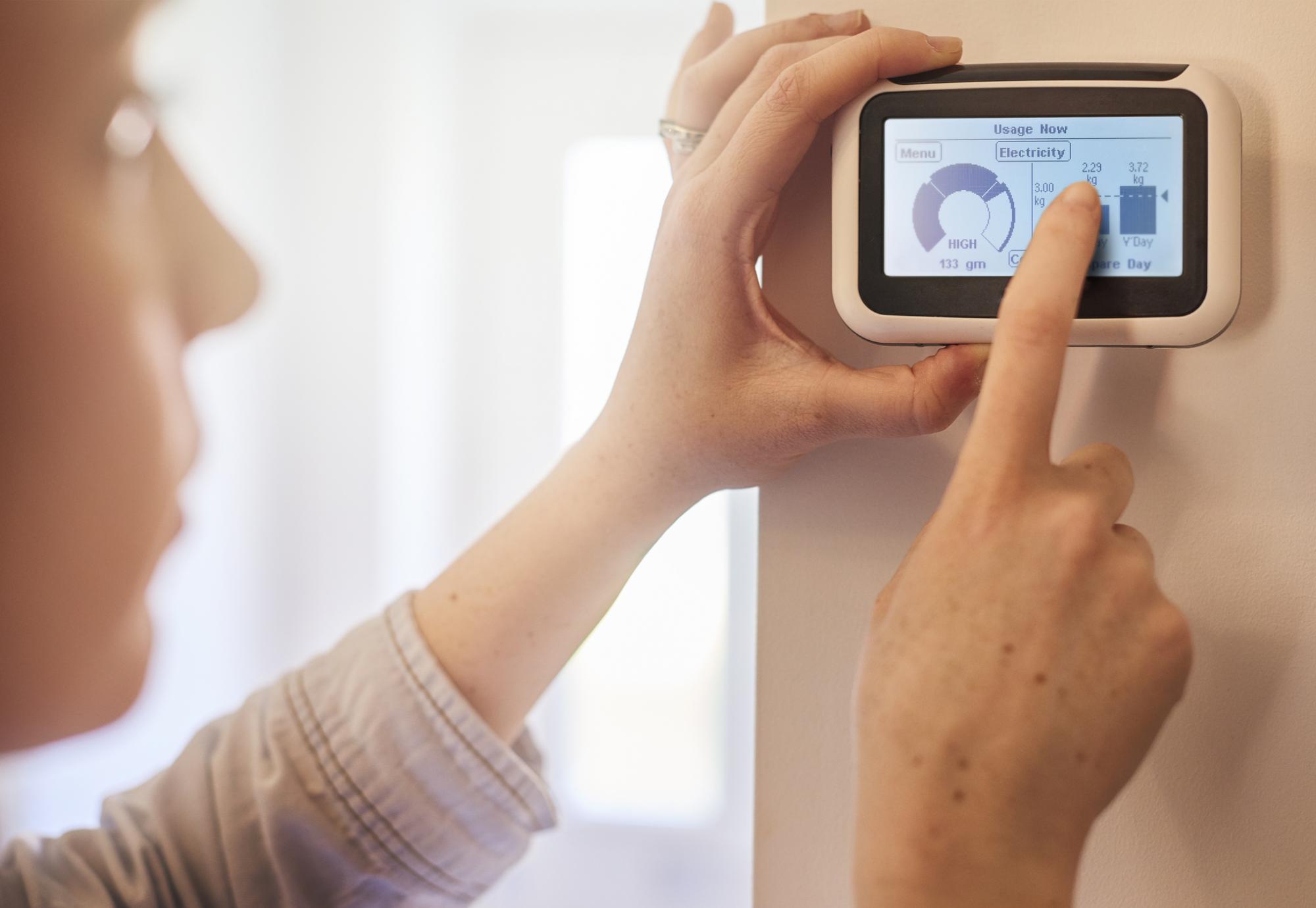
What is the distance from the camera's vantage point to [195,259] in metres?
1.20

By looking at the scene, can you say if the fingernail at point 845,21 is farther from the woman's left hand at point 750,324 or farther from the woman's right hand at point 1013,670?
the woman's right hand at point 1013,670

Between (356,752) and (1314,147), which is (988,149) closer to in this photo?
(1314,147)

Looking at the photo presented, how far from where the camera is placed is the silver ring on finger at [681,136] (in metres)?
0.42

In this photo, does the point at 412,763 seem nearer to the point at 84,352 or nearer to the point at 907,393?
the point at 907,393

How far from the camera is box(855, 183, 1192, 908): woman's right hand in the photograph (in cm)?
25

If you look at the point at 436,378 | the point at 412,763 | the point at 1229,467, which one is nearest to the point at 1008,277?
the point at 1229,467

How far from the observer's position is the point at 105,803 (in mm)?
481

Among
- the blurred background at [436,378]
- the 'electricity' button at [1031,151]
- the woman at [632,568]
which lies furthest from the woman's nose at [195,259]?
the 'electricity' button at [1031,151]

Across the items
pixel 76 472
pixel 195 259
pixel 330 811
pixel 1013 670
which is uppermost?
pixel 195 259

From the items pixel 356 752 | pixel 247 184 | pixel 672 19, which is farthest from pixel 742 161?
pixel 247 184

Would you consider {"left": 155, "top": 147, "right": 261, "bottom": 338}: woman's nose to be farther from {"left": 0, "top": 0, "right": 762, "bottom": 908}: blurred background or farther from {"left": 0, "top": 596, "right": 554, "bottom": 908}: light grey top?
{"left": 0, "top": 596, "right": 554, "bottom": 908}: light grey top

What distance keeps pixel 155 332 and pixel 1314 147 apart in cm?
132

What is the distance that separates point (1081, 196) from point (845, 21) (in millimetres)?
148

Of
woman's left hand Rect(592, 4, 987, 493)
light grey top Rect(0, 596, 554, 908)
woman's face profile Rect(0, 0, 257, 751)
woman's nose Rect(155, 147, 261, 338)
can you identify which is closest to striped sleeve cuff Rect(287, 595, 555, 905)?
light grey top Rect(0, 596, 554, 908)
